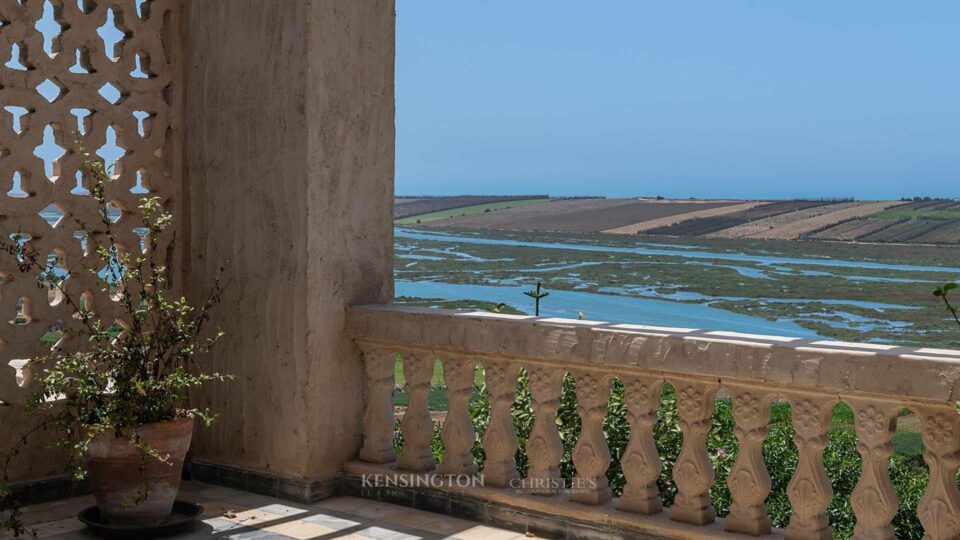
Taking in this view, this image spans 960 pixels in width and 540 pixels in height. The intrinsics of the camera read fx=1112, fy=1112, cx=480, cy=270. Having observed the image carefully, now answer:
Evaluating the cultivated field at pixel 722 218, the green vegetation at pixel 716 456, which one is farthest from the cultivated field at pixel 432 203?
the green vegetation at pixel 716 456

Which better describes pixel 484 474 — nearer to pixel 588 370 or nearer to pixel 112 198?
pixel 588 370

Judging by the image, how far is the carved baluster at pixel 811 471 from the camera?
3842 mm

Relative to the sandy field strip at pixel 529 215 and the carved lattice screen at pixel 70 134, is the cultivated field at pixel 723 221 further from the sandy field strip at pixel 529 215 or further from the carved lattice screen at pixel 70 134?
the carved lattice screen at pixel 70 134

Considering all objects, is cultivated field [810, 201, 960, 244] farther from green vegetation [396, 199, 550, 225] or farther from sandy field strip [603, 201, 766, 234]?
green vegetation [396, 199, 550, 225]

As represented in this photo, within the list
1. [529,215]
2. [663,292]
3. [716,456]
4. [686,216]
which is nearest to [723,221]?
[686,216]

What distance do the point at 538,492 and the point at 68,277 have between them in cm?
232

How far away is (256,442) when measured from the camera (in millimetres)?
→ 5234

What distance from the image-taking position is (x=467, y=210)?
4031cm

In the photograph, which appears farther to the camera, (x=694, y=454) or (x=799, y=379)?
(x=694, y=454)

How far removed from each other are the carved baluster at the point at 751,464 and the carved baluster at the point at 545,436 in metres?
0.80

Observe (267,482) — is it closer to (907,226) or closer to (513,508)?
(513,508)

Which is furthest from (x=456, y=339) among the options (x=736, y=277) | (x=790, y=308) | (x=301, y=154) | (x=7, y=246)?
(x=736, y=277)

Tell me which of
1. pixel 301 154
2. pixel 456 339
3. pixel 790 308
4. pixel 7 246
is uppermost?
pixel 301 154

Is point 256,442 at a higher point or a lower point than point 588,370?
lower
